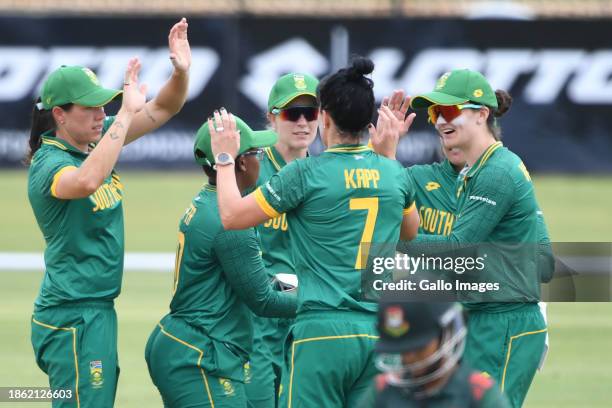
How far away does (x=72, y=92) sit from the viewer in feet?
20.9

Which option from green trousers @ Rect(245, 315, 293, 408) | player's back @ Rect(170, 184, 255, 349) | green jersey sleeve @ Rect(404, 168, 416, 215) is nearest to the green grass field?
green trousers @ Rect(245, 315, 293, 408)

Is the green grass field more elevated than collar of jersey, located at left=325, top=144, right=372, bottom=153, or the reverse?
collar of jersey, located at left=325, top=144, right=372, bottom=153

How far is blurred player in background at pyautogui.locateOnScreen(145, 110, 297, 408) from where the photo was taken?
601cm

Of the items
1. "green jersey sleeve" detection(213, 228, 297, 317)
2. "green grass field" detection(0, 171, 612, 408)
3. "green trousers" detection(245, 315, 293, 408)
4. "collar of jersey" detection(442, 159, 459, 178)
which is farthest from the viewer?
"green grass field" detection(0, 171, 612, 408)

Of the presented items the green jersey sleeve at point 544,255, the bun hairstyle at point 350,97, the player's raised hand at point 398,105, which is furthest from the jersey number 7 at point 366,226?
the green jersey sleeve at point 544,255

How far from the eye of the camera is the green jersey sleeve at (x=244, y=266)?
19.6 feet

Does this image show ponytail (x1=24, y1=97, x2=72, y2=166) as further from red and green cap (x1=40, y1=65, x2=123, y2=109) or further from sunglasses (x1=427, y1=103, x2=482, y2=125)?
sunglasses (x1=427, y1=103, x2=482, y2=125)

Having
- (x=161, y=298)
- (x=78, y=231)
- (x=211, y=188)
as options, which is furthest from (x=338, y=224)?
(x=161, y=298)

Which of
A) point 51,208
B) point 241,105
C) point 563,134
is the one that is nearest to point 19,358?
point 51,208

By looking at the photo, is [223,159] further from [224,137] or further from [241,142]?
[241,142]

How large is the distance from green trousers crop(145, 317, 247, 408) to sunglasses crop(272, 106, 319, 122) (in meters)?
2.01

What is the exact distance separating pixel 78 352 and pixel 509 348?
230cm

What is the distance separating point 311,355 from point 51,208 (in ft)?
5.57

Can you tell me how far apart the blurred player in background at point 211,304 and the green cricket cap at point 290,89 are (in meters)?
1.42
